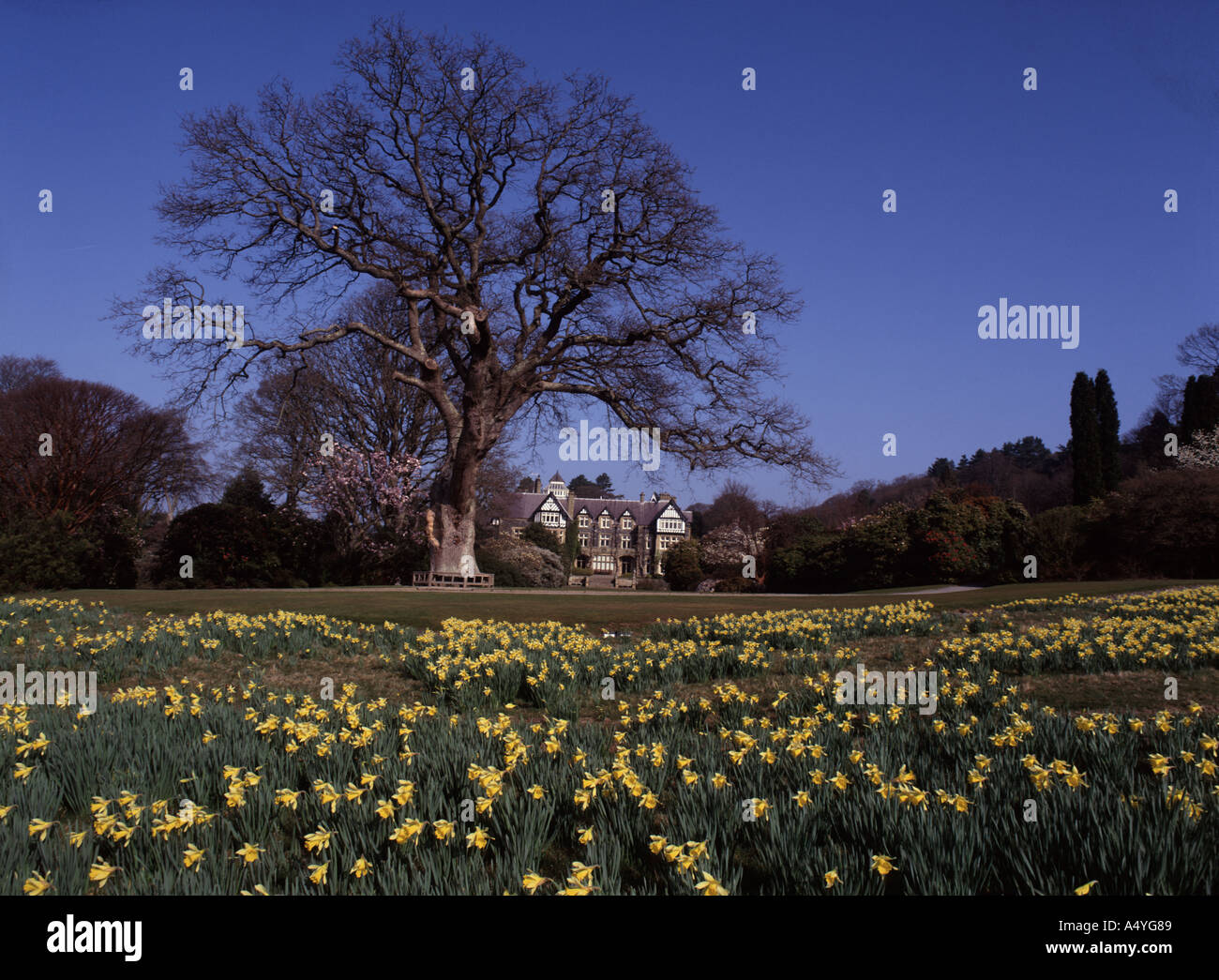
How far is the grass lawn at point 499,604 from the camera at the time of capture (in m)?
11.7

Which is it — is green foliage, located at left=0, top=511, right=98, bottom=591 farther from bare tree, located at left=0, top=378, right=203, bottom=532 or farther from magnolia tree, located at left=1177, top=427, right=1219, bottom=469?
magnolia tree, located at left=1177, top=427, right=1219, bottom=469

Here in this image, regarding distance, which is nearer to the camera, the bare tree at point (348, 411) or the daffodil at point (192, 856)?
the daffodil at point (192, 856)

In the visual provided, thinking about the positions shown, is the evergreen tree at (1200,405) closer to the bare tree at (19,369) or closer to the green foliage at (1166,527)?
the green foliage at (1166,527)

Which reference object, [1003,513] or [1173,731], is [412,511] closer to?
[1003,513]

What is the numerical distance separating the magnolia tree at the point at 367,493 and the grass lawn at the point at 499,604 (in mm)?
10884

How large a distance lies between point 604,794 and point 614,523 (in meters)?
86.7

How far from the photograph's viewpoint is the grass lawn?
1170 centimetres

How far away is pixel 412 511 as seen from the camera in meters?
28.7

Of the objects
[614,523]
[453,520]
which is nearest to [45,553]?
[453,520]

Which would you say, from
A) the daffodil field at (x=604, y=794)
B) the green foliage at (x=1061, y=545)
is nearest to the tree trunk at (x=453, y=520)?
the daffodil field at (x=604, y=794)

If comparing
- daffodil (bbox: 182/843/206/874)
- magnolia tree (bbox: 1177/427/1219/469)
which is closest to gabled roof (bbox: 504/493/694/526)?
magnolia tree (bbox: 1177/427/1219/469)

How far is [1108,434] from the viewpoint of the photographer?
121ft
